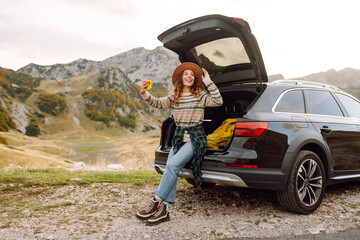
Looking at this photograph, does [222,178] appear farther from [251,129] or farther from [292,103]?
[292,103]

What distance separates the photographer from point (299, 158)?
3371 millimetres

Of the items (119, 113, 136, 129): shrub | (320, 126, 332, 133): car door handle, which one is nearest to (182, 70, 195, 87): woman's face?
(320, 126, 332, 133): car door handle

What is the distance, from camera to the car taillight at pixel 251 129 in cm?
313

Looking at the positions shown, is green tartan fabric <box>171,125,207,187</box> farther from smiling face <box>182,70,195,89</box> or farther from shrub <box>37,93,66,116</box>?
shrub <box>37,93,66,116</box>

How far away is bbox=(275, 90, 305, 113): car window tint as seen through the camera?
352 centimetres

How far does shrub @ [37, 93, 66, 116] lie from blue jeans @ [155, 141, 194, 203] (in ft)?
320

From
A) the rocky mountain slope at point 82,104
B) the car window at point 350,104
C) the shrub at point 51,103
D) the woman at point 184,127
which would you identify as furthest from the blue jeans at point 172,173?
the shrub at point 51,103

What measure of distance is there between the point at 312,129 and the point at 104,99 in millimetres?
110614

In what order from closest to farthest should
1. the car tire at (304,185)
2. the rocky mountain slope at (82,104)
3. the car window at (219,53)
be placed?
the car tire at (304,185), the car window at (219,53), the rocky mountain slope at (82,104)

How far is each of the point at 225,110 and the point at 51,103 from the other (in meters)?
100

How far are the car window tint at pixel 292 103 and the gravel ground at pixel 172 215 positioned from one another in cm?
134

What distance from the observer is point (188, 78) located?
140 inches

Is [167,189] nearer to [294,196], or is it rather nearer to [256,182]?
[256,182]

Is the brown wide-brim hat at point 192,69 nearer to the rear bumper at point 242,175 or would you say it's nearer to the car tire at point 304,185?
the rear bumper at point 242,175
